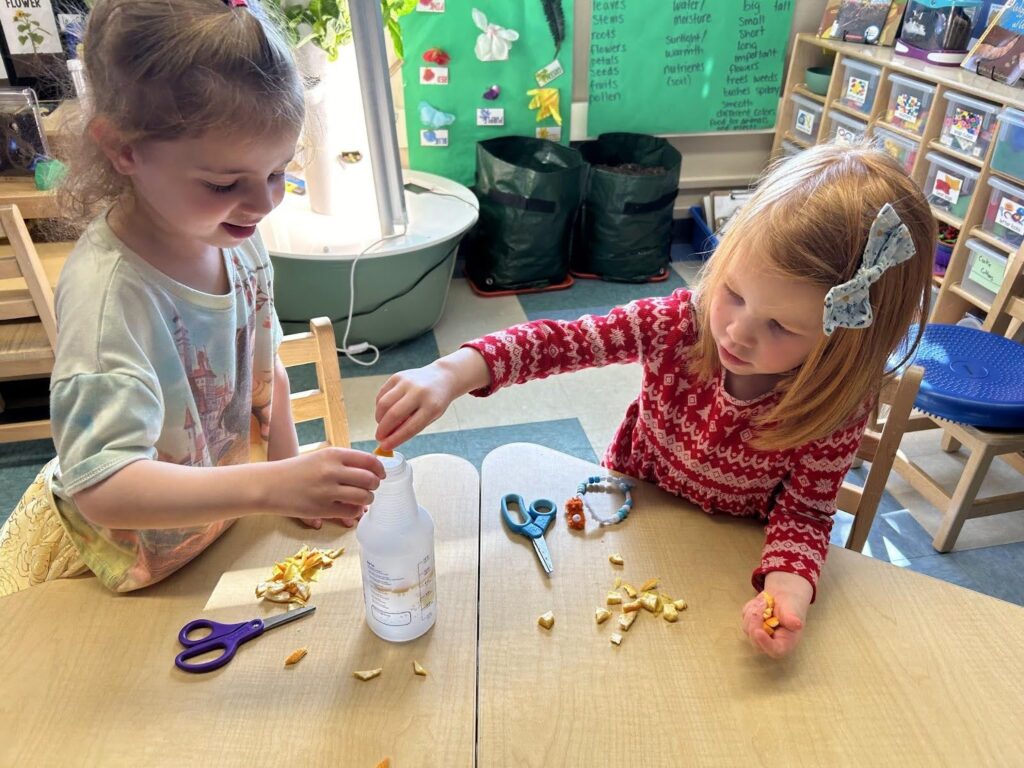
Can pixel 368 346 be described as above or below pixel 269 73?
below

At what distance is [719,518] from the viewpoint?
3.06 feet

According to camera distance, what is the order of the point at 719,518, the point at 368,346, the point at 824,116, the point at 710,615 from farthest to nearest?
the point at 824,116 → the point at 368,346 → the point at 719,518 → the point at 710,615

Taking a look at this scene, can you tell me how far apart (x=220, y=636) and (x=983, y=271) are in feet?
7.17

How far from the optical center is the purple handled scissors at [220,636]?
0.73 m

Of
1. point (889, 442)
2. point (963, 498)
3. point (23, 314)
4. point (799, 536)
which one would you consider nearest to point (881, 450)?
point (889, 442)

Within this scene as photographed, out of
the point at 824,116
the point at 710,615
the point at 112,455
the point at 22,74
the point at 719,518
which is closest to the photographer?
the point at 112,455

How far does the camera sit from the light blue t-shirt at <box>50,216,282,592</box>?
0.68m

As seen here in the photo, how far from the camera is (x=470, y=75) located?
8.96 ft

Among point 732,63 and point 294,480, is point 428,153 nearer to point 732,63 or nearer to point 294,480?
point 732,63

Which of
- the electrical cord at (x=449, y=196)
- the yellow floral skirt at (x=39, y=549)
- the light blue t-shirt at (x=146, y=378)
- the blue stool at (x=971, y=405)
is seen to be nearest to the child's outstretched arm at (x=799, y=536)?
the light blue t-shirt at (x=146, y=378)

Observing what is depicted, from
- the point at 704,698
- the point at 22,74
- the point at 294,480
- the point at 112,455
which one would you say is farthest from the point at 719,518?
the point at 22,74

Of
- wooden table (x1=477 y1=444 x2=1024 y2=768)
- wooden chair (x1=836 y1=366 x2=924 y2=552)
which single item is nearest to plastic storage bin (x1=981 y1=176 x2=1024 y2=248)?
wooden chair (x1=836 y1=366 x2=924 y2=552)

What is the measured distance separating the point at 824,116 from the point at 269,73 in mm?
2579

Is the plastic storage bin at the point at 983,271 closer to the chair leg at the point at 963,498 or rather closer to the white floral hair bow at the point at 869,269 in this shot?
the chair leg at the point at 963,498
